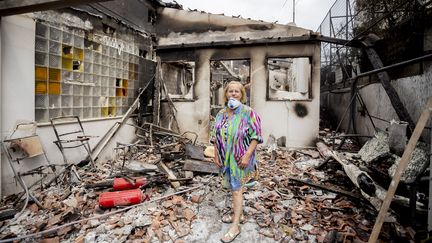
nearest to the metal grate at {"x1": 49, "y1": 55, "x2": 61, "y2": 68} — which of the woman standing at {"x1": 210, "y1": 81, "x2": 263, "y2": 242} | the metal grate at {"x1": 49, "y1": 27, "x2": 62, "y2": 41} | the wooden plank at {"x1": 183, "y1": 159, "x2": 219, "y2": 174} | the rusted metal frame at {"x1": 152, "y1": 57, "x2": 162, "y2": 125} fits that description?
the metal grate at {"x1": 49, "y1": 27, "x2": 62, "y2": 41}

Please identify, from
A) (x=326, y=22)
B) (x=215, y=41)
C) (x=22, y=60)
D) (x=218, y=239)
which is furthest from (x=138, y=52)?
(x=326, y=22)

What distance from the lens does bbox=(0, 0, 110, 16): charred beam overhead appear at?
9.72 feet

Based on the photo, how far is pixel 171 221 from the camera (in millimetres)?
3611

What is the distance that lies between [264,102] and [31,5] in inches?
278

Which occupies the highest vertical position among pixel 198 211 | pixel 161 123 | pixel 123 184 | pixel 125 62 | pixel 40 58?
pixel 125 62

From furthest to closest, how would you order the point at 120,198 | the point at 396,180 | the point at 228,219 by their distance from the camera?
the point at 120,198, the point at 228,219, the point at 396,180

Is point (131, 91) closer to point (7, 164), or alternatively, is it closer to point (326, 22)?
point (7, 164)

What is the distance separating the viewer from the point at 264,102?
8602 mm

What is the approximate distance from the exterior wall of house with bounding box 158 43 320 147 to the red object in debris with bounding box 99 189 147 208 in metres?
5.23

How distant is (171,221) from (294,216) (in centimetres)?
198

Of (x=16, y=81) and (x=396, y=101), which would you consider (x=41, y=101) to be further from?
(x=396, y=101)

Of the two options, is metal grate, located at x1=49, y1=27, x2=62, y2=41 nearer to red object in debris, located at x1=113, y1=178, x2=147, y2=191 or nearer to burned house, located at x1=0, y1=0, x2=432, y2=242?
burned house, located at x1=0, y1=0, x2=432, y2=242

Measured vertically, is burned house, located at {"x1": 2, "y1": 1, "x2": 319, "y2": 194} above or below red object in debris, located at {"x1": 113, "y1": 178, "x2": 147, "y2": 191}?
above

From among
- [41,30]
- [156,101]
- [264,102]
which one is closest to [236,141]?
[41,30]
